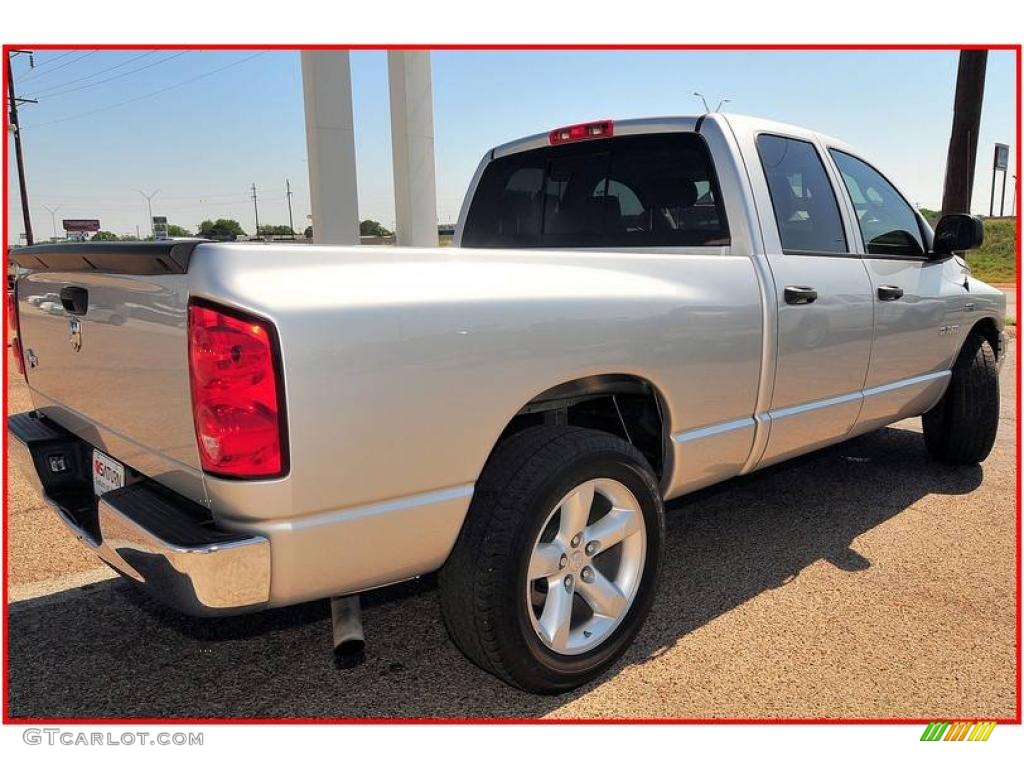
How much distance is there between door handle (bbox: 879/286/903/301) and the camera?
3822 mm

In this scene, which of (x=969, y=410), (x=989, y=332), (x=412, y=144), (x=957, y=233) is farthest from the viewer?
(x=412, y=144)

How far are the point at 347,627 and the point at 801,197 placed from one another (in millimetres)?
2781

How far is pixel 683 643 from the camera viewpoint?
291 centimetres

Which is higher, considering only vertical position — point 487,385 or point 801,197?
point 801,197

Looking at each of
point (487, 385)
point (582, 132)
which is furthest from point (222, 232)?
point (487, 385)

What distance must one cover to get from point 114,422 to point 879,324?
3.37 metres

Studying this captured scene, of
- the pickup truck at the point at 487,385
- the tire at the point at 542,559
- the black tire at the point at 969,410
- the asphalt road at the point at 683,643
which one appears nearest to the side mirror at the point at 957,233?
the pickup truck at the point at 487,385

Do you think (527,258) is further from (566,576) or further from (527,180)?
(527,180)

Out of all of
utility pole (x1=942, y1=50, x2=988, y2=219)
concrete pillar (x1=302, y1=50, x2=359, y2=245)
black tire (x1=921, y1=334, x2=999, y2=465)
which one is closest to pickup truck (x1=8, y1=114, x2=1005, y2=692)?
black tire (x1=921, y1=334, x2=999, y2=465)

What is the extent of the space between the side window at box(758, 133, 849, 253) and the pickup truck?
2cm

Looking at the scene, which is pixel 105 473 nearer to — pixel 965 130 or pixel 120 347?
pixel 120 347

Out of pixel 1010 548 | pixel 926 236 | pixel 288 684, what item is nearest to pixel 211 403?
pixel 288 684

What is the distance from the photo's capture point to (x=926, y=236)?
454 centimetres

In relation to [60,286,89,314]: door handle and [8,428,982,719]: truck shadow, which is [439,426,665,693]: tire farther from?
[60,286,89,314]: door handle
